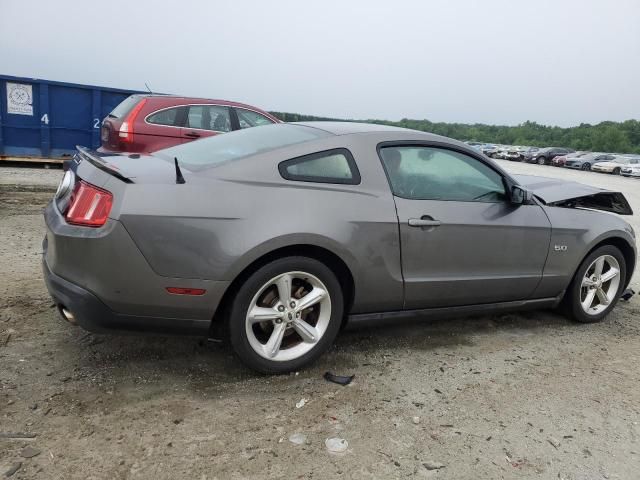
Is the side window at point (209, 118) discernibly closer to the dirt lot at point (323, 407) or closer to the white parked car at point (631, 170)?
the dirt lot at point (323, 407)

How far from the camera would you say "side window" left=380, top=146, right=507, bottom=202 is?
3375 mm

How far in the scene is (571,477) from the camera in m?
2.38

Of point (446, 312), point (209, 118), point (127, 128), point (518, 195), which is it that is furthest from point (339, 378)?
point (209, 118)

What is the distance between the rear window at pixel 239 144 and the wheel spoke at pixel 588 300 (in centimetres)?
256

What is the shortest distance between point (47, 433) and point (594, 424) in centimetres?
271

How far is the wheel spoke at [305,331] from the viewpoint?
9.99ft

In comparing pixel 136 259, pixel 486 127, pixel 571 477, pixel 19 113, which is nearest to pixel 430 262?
pixel 571 477

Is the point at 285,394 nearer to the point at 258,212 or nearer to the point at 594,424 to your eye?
the point at 258,212

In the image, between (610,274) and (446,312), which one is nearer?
(446,312)

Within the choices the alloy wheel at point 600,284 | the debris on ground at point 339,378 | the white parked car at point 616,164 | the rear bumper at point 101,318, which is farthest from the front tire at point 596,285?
the white parked car at point 616,164

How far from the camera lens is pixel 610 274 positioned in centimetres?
438

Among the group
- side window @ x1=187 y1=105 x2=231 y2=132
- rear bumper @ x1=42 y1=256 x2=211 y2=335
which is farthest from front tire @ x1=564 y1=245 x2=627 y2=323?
side window @ x1=187 y1=105 x2=231 y2=132

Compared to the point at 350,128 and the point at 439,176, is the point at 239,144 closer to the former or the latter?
the point at 350,128

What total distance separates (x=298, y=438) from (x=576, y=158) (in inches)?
1840
